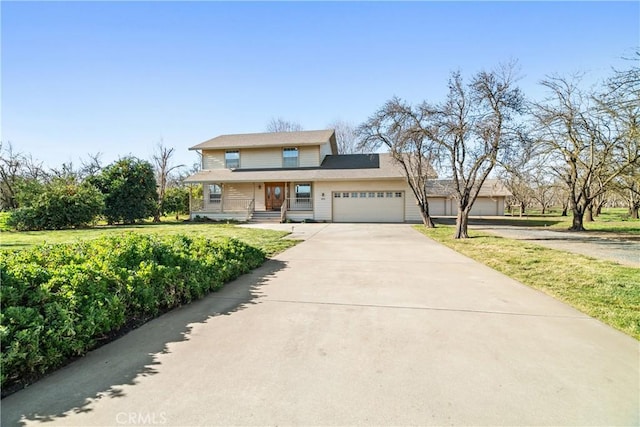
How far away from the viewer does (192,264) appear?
15.8 feet

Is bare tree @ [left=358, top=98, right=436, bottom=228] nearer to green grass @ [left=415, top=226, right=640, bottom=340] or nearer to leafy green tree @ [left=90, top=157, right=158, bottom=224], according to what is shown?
green grass @ [left=415, top=226, right=640, bottom=340]

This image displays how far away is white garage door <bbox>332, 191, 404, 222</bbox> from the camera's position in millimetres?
20828

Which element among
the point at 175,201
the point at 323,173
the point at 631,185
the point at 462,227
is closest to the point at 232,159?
the point at 175,201

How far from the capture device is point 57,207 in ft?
52.6

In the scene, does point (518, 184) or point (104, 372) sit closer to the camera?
point (104, 372)

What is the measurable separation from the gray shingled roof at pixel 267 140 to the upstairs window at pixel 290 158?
60 centimetres

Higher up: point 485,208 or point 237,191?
point 237,191

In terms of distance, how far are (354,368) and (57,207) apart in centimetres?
1977

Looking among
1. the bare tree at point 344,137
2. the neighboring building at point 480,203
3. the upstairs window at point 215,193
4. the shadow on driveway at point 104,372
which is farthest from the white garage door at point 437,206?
the shadow on driveway at point 104,372

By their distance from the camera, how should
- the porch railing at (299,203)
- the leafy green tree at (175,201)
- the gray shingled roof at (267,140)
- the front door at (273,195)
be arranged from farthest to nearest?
the leafy green tree at (175,201) < the gray shingled roof at (267,140) < the front door at (273,195) < the porch railing at (299,203)

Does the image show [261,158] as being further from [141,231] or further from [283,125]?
[283,125]

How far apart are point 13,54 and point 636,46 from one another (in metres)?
14.2

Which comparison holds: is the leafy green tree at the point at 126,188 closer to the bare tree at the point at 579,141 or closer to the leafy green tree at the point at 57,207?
the leafy green tree at the point at 57,207

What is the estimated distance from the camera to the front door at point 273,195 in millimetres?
22609
